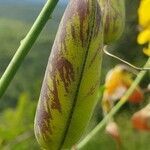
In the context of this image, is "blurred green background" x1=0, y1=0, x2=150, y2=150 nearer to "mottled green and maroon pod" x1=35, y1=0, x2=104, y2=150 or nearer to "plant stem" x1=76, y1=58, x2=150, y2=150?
"plant stem" x1=76, y1=58, x2=150, y2=150

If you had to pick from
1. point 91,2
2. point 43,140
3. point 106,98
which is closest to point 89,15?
point 91,2

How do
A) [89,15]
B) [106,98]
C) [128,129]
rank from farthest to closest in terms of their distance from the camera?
[128,129] → [106,98] → [89,15]

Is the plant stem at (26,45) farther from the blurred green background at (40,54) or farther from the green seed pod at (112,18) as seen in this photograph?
the blurred green background at (40,54)

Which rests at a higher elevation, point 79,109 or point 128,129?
point 79,109

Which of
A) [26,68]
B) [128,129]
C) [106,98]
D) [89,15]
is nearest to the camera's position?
[89,15]

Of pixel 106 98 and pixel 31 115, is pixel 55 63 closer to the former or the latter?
pixel 106 98

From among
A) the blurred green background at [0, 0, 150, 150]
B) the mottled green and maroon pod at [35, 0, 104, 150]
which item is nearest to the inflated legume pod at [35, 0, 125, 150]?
the mottled green and maroon pod at [35, 0, 104, 150]
